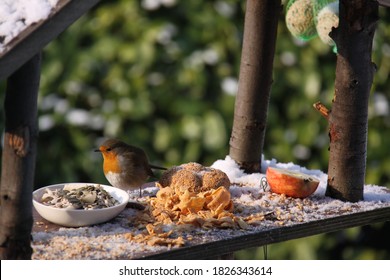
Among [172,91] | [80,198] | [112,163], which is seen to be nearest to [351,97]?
[112,163]

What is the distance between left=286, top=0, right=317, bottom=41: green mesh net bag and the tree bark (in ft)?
1.77

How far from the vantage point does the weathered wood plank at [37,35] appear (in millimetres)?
2047

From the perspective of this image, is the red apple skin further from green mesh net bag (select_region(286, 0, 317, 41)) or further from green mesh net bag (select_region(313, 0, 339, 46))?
green mesh net bag (select_region(286, 0, 317, 41))

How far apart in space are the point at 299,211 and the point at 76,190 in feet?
2.49

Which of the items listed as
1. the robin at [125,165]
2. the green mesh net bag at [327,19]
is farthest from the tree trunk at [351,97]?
the robin at [125,165]

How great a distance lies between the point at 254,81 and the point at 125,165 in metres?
0.67

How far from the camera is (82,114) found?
4.26 m

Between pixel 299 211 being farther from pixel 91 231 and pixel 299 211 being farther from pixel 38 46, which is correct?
pixel 38 46

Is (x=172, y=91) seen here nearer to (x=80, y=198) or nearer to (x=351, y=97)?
(x=351, y=97)

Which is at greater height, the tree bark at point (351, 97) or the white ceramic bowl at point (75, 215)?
the tree bark at point (351, 97)

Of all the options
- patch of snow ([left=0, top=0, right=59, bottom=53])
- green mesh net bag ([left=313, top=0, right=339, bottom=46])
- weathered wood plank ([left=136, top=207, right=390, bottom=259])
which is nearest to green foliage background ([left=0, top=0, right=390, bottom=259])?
green mesh net bag ([left=313, top=0, right=339, bottom=46])

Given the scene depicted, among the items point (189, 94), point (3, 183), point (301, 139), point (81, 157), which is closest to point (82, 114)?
point (81, 157)

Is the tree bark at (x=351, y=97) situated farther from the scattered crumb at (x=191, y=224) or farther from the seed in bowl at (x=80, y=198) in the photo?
the seed in bowl at (x=80, y=198)

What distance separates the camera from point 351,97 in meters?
2.98
